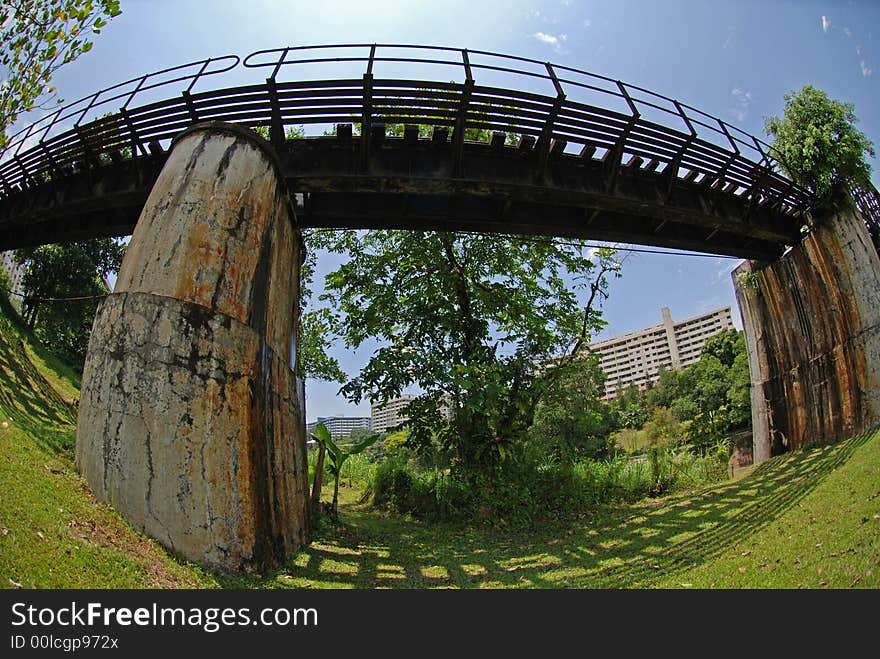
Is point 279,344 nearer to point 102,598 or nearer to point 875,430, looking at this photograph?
point 102,598

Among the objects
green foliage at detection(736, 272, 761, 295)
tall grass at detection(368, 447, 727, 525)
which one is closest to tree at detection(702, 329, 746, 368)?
green foliage at detection(736, 272, 761, 295)

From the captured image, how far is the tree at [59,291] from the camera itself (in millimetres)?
16547

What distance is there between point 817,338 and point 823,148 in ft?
15.9

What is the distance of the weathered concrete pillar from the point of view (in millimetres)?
4820

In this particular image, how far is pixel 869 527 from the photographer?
479 cm

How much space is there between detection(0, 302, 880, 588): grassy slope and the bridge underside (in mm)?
4014

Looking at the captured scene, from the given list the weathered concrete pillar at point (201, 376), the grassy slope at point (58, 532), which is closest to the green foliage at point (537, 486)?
the weathered concrete pillar at point (201, 376)

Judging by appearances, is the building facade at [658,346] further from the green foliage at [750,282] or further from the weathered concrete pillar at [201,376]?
the weathered concrete pillar at [201,376]

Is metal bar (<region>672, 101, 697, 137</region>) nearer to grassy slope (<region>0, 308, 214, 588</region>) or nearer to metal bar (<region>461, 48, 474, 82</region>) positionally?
metal bar (<region>461, 48, 474, 82</region>)

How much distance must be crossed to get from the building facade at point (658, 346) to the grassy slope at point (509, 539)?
9302 centimetres

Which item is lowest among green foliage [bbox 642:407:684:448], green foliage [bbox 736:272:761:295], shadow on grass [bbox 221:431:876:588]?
green foliage [bbox 642:407:684:448]

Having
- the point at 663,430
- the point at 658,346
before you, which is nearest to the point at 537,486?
the point at 663,430

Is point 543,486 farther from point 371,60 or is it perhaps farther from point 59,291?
point 59,291

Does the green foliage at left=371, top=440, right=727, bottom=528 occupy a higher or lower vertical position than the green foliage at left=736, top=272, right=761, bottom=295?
lower
